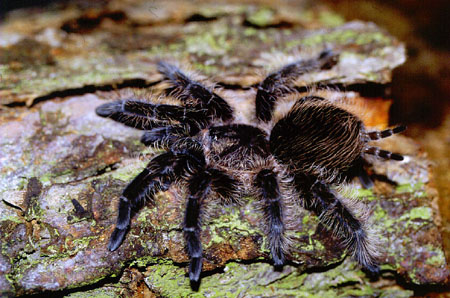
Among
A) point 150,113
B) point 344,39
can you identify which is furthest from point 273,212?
point 344,39

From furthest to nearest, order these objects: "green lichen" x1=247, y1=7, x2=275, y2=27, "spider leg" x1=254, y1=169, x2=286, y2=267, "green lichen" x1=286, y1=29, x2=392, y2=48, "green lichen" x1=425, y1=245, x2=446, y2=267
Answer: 1. "green lichen" x1=247, y1=7, x2=275, y2=27
2. "green lichen" x1=286, y1=29, x2=392, y2=48
3. "green lichen" x1=425, y1=245, x2=446, y2=267
4. "spider leg" x1=254, y1=169, x2=286, y2=267

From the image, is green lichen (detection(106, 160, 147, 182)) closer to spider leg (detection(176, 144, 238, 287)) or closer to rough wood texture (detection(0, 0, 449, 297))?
rough wood texture (detection(0, 0, 449, 297))

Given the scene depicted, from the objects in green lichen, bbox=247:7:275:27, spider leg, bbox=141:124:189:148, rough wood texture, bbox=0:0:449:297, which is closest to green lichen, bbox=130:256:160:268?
rough wood texture, bbox=0:0:449:297

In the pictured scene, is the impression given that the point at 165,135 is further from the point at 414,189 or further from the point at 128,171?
the point at 414,189

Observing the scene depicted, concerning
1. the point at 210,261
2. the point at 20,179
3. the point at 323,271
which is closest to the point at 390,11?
the point at 323,271

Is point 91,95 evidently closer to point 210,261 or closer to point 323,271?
point 210,261

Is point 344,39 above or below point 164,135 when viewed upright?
above
